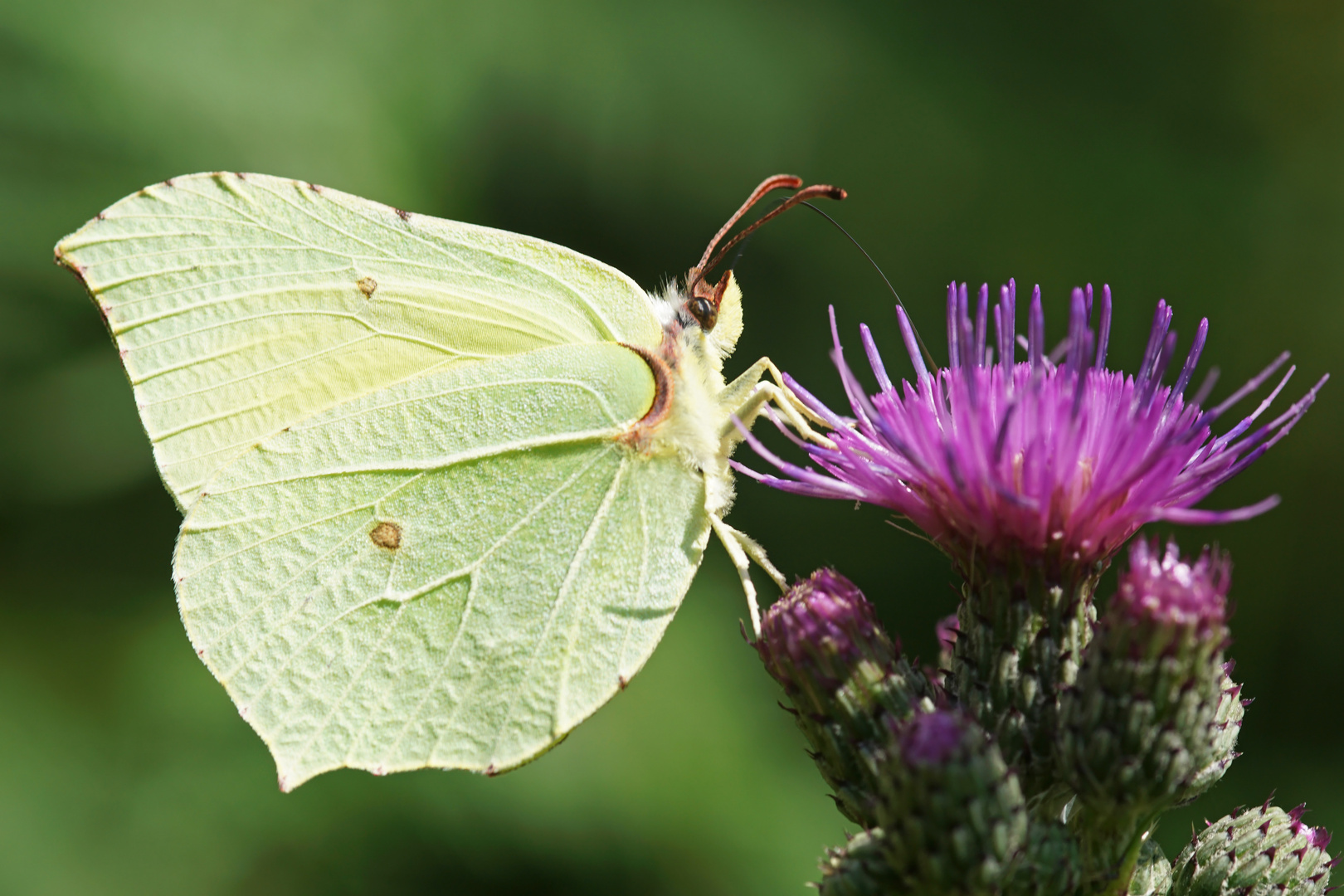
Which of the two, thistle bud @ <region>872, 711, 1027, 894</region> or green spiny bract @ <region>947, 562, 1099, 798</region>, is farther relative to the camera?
green spiny bract @ <region>947, 562, 1099, 798</region>

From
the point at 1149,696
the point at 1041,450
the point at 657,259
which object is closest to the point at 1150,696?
the point at 1149,696

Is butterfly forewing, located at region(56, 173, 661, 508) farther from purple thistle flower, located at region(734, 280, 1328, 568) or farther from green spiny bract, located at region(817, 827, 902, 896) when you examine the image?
green spiny bract, located at region(817, 827, 902, 896)

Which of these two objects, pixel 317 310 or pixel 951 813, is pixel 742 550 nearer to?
pixel 951 813

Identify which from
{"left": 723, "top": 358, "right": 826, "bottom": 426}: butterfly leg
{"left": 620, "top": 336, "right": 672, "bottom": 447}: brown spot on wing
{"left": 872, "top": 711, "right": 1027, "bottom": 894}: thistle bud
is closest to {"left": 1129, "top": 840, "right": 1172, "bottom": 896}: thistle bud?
{"left": 872, "top": 711, "right": 1027, "bottom": 894}: thistle bud

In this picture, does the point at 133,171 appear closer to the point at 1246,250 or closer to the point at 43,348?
→ the point at 43,348

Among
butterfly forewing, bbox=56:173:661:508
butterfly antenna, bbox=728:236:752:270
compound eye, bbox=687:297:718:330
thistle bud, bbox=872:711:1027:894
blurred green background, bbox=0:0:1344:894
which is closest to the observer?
thistle bud, bbox=872:711:1027:894

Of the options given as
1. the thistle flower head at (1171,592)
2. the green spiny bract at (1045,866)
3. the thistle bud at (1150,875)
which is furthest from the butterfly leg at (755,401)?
the thistle bud at (1150,875)

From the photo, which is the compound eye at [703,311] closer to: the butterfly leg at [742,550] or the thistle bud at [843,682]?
the butterfly leg at [742,550]
